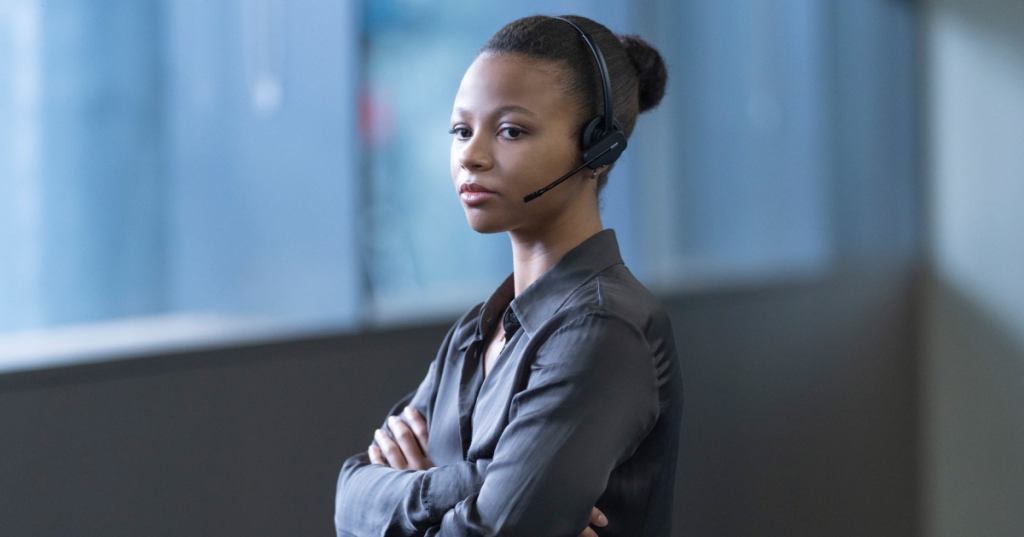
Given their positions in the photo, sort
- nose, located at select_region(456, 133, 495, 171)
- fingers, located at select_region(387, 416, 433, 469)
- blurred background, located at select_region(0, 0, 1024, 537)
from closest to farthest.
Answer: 1. nose, located at select_region(456, 133, 495, 171)
2. fingers, located at select_region(387, 416, 433, 469)
3. blurred background, located at select_region(0, 0, 1024, 537)

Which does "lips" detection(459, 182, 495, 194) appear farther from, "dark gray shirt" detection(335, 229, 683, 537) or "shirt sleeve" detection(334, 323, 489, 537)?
"shirt sleeve" detection(334, 323, 489, 537)

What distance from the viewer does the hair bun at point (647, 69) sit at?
4.77 ft

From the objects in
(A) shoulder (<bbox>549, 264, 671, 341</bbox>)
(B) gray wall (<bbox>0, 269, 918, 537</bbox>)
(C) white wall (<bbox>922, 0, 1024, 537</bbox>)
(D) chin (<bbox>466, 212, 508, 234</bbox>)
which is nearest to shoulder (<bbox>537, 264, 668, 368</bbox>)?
(A) shoulder (<bbox>549, 264, 671, 341</bbox>)

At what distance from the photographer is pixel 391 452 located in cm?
145

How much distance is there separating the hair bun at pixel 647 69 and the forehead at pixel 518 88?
0.57 ft

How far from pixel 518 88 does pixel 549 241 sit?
0.19m

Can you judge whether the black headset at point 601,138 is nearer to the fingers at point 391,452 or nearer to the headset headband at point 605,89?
the headset headband at point 605,89

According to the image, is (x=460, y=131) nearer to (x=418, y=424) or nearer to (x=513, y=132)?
(x=513, y=132)

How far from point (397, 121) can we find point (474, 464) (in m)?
1.61

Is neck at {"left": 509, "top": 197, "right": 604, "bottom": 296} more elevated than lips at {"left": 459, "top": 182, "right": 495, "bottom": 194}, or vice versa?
lips at {"left": 459, "top": 182, "right": 495, "bottom": 194}

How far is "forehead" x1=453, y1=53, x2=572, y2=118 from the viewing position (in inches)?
51.2

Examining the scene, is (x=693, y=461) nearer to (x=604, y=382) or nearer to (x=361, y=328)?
(x=361, y=328)

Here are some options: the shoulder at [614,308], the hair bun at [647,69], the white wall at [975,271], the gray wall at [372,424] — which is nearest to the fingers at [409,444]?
the shoulder at [614,308]

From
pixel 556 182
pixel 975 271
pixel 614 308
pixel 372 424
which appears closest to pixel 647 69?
pixel 556 182
